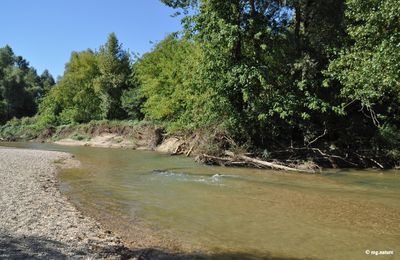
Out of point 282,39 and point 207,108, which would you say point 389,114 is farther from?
point 207,108

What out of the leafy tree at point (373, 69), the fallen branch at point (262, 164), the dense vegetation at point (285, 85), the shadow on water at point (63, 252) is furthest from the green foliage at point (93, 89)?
the shadow on water at point (63, 252)

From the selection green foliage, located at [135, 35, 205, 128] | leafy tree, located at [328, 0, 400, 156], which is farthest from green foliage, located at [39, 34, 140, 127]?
leafy tree, located at [328, 0, 400, 156]

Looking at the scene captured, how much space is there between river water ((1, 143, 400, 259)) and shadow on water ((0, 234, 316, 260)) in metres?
0.21

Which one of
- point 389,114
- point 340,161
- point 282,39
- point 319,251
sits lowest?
point 319,251

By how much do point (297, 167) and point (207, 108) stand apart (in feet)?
23.5

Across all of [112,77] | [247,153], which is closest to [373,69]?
[247,153]

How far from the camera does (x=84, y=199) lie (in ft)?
46.9

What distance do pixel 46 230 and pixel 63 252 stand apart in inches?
66.3

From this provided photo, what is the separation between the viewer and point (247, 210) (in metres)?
12.8

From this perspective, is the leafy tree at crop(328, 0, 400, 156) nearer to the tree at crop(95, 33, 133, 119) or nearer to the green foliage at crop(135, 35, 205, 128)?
the green foliage at crop(135, 35, 205, 128)

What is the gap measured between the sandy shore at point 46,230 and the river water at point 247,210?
0.73 metres

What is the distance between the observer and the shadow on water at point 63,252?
7508mm

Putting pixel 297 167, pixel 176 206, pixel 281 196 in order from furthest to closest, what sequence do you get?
pixel 297 167
pixel 281 196
pixel 176 206

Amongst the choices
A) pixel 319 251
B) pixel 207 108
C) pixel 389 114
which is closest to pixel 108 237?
pixel 319 251
